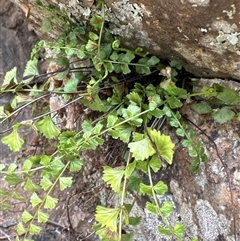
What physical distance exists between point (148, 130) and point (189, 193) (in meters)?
0.32

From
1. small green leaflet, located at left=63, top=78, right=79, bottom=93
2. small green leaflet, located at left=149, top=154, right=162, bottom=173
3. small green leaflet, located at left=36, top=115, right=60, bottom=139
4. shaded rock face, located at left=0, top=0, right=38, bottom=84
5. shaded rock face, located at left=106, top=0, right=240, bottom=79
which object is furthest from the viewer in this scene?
shaded rock face, located at left=0, top=0, right=38, bottom=84

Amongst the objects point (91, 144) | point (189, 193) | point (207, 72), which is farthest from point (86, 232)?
point (207, 72)

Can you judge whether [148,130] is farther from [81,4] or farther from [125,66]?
[81,4]

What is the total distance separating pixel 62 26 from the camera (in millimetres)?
1640

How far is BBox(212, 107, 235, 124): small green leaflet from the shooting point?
1342 millimetres

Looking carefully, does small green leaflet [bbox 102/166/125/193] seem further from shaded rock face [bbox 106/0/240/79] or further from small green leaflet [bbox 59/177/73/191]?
shaded rock face [bbox 106/0/240/79]

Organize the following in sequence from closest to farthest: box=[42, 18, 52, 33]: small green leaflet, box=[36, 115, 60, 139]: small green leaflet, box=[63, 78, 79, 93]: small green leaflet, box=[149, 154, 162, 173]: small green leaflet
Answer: box=[149, 154, 162, 173]: small green leaflet
box=[36, 115, 60, 139]: small green leaflet
box=[63, 78, 79, 93]: small green leaflet
box=[42, 18, 52, 33]: small green leaflet

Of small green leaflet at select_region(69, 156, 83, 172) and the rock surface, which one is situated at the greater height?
the rock surface

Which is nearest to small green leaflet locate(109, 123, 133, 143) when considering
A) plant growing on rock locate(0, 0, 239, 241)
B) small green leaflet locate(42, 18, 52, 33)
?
plant growing on rock locate(0, 0, 239, 241)

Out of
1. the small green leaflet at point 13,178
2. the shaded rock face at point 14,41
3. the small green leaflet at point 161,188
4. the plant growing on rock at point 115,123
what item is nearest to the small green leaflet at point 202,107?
the plant growing on rock at point 115,123

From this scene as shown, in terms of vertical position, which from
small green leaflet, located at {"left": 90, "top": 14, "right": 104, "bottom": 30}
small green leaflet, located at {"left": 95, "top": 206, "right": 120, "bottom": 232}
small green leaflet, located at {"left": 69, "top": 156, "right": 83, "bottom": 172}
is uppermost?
small green leaflet, located at {"left": 90, "top": 14, "right": 104, "bottom": 30}

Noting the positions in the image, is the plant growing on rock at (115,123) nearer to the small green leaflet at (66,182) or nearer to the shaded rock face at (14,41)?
the small green leaflet at (66,182)

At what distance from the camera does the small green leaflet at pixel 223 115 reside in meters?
1.34

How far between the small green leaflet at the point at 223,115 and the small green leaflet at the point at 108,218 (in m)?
0.37
